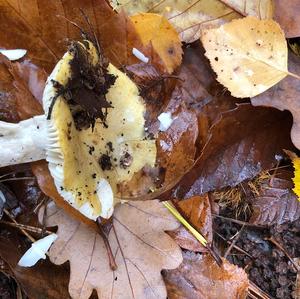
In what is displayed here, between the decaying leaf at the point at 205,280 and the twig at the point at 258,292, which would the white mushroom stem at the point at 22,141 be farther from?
the twig at the point at 258,292

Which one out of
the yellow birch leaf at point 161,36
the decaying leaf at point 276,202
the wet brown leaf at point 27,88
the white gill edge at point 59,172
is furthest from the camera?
the decaying leaf at point 276,202

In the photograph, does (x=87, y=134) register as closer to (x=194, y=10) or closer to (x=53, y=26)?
(x=53, y=26)

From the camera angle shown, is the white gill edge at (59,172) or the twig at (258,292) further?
the twig at (258,292)

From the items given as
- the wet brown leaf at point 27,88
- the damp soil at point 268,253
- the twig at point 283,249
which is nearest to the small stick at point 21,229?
the wet brown leaf at point 27,88

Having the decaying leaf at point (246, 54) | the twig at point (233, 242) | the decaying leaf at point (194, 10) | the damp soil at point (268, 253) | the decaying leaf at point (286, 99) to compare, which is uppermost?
the decaying leaf at point (194, 10)

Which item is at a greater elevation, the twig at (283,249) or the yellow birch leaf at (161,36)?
the yellow birch leaf at (161,36)

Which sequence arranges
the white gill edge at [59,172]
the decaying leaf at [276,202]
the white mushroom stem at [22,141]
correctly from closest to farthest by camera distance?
the white gill edge at [59,172] < the white mushroom stem at [22,141] < the decaying leaf at [276,202]

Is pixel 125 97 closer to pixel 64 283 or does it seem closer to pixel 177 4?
pixel 177 4
